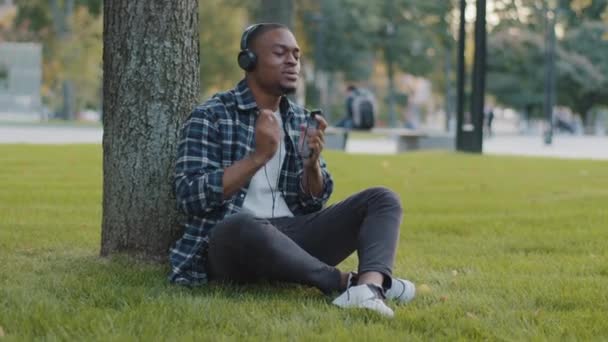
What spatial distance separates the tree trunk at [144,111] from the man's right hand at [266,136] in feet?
4.18

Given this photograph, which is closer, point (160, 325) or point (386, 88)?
point (160, 325)

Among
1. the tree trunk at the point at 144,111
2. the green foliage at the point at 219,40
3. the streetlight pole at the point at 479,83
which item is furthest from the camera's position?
the green foliage at the point at 219,40

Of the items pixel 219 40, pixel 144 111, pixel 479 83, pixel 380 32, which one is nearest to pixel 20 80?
pixel 219 40

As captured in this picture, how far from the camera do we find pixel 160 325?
3873mm

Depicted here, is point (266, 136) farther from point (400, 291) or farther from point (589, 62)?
point (589, 62)

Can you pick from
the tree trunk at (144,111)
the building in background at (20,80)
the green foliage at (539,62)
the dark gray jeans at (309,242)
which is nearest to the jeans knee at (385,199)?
the dark gray jeans at (309,242)

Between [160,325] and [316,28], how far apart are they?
52.3 m

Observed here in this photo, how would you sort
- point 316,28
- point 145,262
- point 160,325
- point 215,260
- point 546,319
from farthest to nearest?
1. point 316,28
2. point 145,262
3. point 215,260
4. point 546,319
5. point 160,325

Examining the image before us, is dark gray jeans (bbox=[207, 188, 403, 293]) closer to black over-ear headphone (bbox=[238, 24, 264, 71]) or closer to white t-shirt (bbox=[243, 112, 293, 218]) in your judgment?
white t-shirt (bbox=[243, 112, 293, 218])

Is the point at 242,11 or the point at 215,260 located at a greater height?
the point at 242,11

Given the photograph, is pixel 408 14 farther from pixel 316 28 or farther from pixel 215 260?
pixel 215 260

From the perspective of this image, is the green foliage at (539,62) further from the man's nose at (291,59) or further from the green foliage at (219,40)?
the man's nose at (291,59)

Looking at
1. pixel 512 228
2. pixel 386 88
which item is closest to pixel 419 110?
pixel 386 88

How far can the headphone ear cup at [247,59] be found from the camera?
466 centimetres
